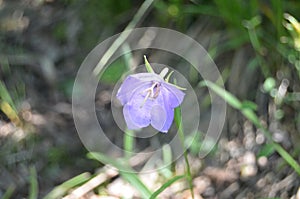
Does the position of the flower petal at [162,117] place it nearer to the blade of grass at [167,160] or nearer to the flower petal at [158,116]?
the flower petal at [158,116]

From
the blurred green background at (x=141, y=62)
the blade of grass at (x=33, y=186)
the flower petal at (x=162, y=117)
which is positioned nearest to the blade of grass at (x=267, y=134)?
the blurred green background at (x=141, y=62)

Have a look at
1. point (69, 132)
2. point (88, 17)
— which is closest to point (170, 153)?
point (69, 132)

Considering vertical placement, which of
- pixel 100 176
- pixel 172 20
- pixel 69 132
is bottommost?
pixel 100 176

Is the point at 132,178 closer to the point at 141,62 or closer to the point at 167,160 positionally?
the point at 167,160

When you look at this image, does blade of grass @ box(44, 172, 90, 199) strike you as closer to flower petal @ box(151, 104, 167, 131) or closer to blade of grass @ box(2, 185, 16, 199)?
blade of grass @ box(2, 185, 16, 199)

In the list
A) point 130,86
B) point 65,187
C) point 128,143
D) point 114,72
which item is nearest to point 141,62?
point 114,72

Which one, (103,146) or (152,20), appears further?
(152,20)

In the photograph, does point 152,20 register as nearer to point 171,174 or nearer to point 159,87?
point 171,174
